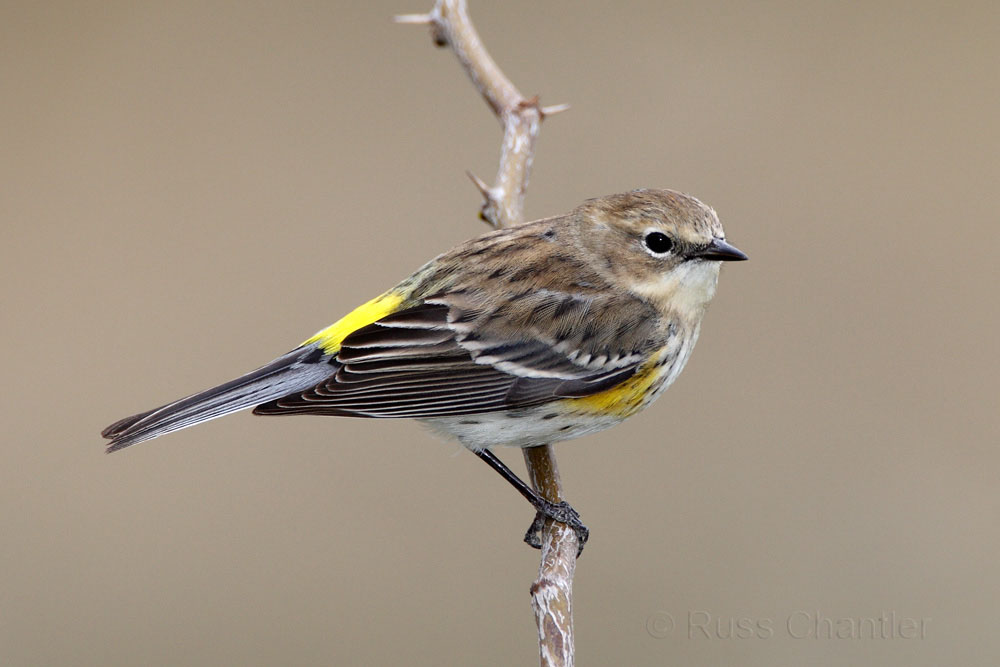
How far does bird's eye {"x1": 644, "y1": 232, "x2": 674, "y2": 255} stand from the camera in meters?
4.56

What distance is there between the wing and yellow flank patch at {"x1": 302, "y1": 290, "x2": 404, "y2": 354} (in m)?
0.15

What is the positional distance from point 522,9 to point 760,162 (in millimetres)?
2471

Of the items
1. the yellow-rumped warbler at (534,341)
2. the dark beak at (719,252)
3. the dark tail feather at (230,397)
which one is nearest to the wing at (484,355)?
the yellow-rumped warbler at (534,341)

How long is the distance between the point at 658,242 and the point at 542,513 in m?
1.26

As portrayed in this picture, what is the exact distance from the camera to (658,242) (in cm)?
460

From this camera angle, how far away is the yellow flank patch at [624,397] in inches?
178

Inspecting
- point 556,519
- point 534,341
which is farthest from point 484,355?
point 556,519

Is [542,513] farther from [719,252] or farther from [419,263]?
[419,263]

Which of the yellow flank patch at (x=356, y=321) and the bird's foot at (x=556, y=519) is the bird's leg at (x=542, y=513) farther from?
the yellow flank patch at (x=356, y=321)

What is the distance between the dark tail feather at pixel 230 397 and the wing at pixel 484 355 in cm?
13

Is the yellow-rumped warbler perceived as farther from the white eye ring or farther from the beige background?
the beige background

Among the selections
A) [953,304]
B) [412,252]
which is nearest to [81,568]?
[412,252]

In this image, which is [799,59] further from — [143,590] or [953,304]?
[143,590]

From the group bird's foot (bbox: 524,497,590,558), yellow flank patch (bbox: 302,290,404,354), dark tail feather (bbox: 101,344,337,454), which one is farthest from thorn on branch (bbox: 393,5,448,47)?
bird's foot (bbox: 524,497,590,558)
